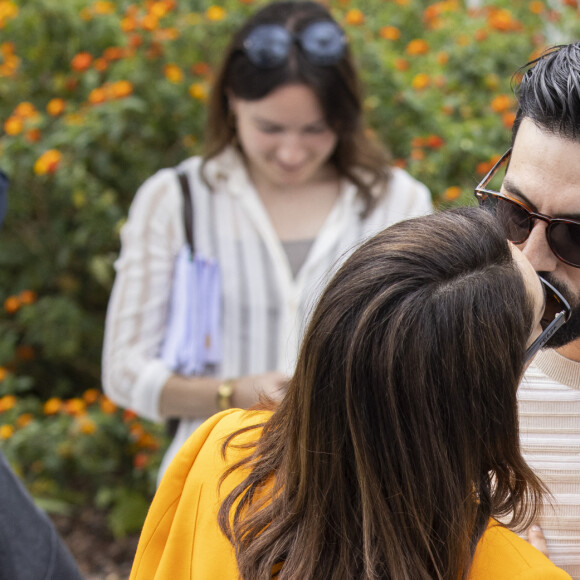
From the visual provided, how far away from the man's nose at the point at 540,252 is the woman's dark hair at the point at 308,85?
898 mm

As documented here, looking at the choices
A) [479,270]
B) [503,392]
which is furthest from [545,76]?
[503,392]

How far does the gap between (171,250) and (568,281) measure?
1184 mm

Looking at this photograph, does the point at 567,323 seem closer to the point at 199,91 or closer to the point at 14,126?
the point at 199,91

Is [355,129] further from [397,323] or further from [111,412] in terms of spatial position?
[111,412]

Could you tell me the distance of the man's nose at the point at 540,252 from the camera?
4.91 feet

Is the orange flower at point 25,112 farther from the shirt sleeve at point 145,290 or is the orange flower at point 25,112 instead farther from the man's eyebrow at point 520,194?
the man's eyebrow at point 520,194

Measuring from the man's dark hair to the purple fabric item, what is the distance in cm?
99

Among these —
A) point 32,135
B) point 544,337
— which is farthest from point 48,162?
point 544,337

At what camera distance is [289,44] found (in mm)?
2232

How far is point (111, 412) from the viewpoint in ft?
11.1

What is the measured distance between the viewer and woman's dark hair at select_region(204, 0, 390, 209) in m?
2.25

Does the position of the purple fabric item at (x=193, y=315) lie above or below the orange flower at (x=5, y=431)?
above

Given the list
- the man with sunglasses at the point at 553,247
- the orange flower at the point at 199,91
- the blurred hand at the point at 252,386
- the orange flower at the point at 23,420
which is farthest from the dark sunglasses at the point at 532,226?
the orange flower at the point at 23,420

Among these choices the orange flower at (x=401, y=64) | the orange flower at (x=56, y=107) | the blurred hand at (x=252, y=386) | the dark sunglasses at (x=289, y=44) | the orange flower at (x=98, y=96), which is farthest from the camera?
the orange flower at (x=401, y=64)
